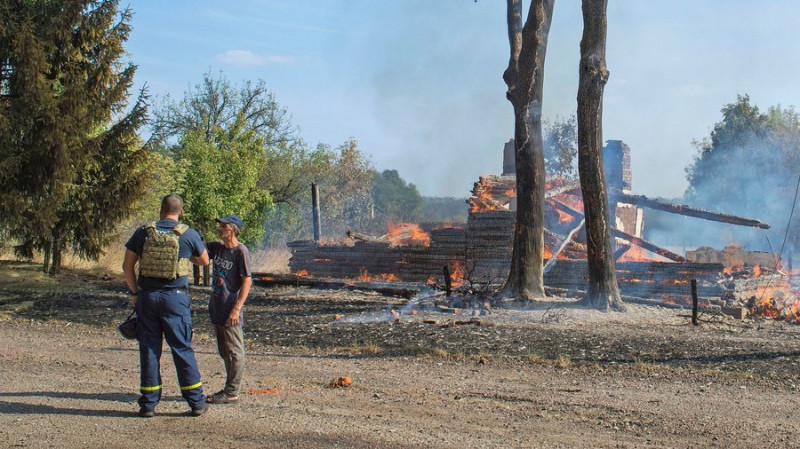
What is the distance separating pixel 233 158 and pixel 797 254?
26.7 m

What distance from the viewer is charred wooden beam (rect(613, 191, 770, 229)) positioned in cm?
2323

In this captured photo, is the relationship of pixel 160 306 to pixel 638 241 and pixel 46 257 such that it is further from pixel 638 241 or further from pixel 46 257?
pixel 638 241

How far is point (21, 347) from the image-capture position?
36.1 ft

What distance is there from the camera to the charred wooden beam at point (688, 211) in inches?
915

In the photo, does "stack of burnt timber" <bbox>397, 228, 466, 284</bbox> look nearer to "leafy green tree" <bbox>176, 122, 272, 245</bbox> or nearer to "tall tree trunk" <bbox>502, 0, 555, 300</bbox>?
"leafy green tree" <bbox>176, 122, 272, 245</bbox>

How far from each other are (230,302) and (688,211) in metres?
20.3

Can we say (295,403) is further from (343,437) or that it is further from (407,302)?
(407,302)

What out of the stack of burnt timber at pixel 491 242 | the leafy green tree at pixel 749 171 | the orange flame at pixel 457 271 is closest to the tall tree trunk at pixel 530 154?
the stack of burnt timber at pixel 491 242

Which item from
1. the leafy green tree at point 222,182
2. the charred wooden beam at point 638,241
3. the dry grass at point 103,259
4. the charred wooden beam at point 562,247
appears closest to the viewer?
the leafy green tree at point 222,182

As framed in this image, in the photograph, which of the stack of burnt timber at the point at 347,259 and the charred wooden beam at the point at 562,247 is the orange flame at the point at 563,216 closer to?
the charred wooden beam at the point at 562,247

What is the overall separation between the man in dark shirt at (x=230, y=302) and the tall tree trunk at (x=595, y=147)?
10082mm

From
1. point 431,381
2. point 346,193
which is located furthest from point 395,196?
point 431,381

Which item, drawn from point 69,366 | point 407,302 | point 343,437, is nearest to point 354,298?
point 407,302

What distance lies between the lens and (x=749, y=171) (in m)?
40.2
